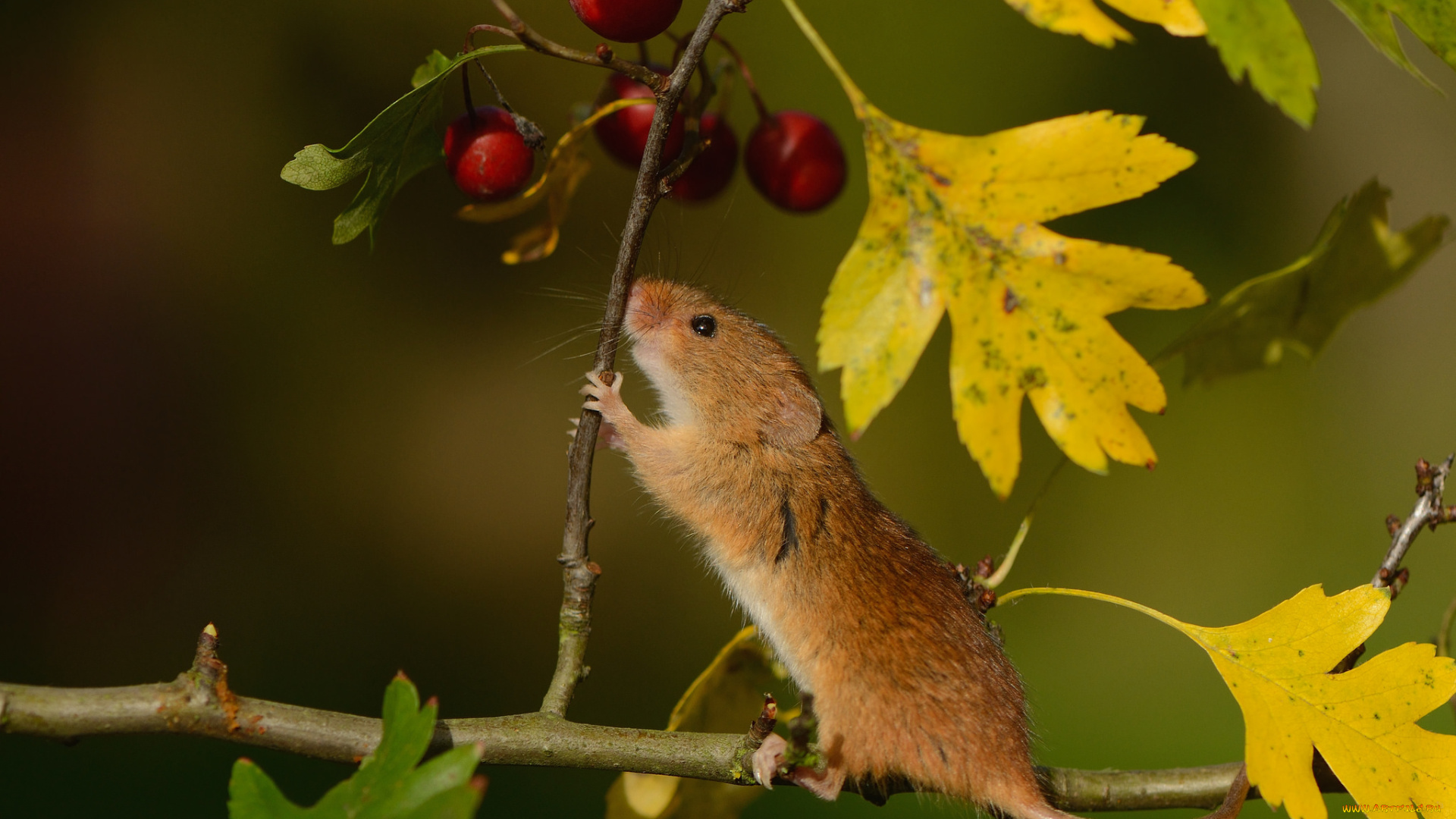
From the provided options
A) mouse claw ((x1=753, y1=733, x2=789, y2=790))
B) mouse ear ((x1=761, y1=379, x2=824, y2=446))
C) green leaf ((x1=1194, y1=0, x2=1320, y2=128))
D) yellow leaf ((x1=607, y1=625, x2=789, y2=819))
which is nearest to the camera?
green leaf ((x1=1194, y1=0, x2=1320, y2=128))

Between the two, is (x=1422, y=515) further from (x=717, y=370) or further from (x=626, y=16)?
(x=626, y=16)

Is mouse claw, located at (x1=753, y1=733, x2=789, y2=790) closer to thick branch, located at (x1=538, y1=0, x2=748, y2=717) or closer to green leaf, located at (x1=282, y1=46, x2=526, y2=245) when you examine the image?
thick branch, located at (x1=538, y1=0, x2=748, y2=717)

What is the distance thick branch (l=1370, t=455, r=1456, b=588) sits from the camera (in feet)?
4.84

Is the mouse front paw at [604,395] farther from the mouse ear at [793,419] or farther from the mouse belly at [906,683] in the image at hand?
the mouse belly at [906,683]

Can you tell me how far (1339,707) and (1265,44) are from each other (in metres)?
0.77

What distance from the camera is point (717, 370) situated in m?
1.91

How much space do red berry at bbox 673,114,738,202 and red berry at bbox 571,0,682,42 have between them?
320mm

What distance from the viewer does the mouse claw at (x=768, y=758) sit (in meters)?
1.29

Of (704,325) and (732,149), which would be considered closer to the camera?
(732,149)

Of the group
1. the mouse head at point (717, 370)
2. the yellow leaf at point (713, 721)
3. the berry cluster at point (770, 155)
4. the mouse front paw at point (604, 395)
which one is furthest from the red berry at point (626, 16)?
the yellow leaf at point (713, 721)

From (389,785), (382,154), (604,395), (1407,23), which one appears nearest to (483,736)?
(389,785)

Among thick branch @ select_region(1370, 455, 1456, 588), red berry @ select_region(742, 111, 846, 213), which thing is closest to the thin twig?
red berry @ select_region(742, 111, 846, 213)

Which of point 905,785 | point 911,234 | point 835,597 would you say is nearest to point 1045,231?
point 911,234

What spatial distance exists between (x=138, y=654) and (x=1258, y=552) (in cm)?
495
